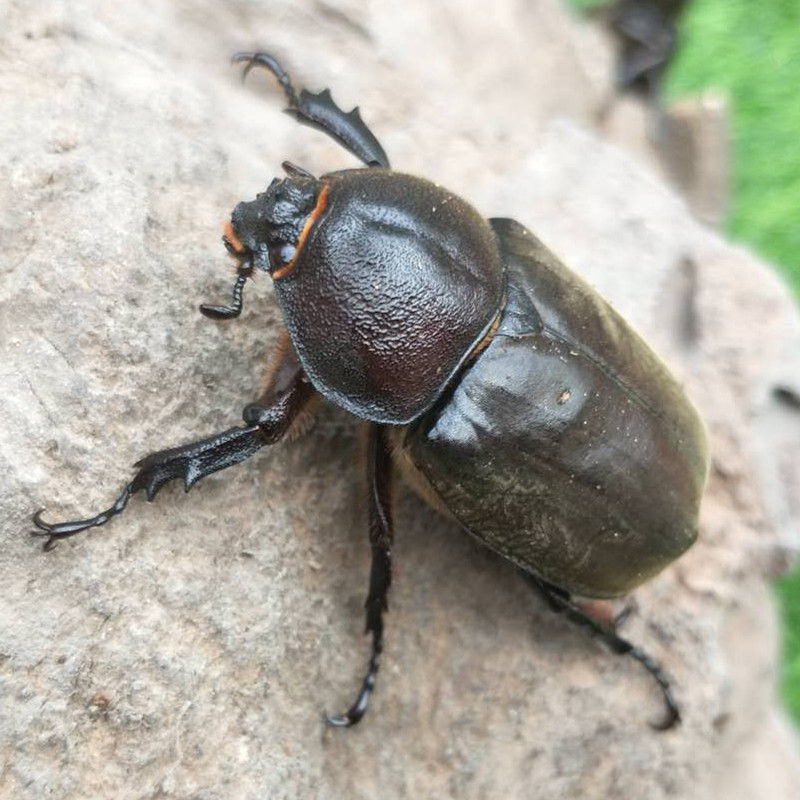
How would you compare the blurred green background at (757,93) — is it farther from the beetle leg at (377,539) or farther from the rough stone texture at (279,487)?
the beetle leg at (377,539)

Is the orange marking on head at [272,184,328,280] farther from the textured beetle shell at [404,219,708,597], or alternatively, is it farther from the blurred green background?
the blurred green background

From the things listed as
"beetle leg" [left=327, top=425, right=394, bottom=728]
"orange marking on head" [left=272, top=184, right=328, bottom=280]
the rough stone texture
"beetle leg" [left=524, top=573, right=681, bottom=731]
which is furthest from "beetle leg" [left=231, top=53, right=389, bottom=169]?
"beetle leg" [left=524, top=573, right=681, bottom=731]

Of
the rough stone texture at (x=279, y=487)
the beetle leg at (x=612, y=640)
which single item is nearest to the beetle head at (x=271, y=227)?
the rough stone texture at (x=279, y=487)

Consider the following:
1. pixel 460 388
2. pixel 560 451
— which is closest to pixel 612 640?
pixel 560 451

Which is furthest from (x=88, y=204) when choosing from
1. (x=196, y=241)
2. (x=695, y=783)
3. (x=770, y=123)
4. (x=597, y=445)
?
A: (x=770, y=123)

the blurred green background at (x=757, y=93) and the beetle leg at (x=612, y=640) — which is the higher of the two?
the blurred green background at (x=757, y=93)

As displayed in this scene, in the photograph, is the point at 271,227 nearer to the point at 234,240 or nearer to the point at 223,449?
the point at 234,240

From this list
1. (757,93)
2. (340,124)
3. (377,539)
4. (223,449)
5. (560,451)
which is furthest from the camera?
(757,93)
